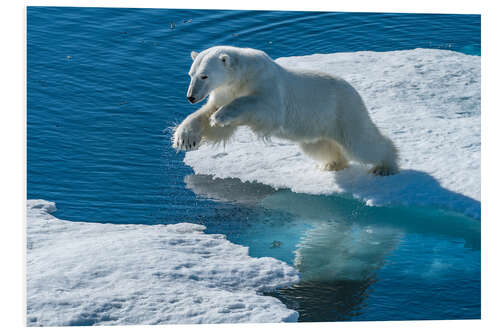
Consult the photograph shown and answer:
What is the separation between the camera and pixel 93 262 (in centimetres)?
480

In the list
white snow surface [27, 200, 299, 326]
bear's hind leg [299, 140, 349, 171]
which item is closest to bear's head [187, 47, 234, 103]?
white snow surface [27, 200, 299, 326]

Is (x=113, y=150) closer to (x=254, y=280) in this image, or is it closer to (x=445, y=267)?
(x=254, y=280)

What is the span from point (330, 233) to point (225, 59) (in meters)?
1.63

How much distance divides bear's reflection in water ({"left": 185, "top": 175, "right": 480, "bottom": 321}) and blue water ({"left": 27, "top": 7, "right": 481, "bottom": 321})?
0.01 metres

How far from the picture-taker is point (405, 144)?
22.6ft

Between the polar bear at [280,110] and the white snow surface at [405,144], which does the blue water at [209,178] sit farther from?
the polar bear at [280,110]

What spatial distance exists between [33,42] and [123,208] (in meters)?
1.77

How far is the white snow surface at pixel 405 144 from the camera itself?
6.19 meters

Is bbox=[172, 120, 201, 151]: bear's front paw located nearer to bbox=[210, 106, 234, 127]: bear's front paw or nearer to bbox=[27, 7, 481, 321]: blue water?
bbox=[210, 106, 234, 127]: bear's front paw

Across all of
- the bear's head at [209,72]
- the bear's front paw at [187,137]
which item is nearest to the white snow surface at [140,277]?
the bear's front paw at [187,137]

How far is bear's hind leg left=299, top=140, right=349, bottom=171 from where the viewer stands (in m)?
6.37

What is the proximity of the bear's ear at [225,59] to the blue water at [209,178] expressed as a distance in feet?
4.35

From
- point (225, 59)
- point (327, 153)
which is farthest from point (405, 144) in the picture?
point (225, 59)

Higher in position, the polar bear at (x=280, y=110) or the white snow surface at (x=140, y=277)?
the polar bear at (x=280, y=110)
